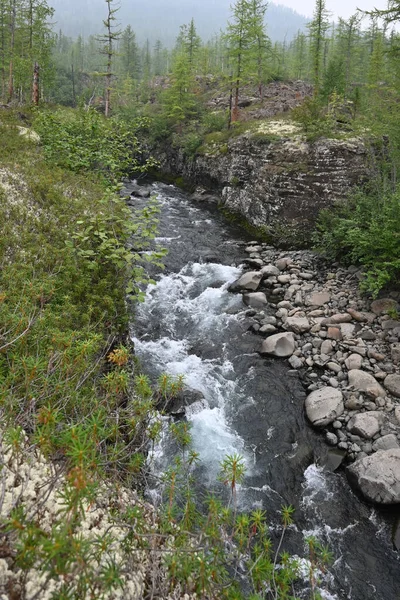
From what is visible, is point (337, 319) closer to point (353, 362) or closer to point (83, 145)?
point (353, 362)

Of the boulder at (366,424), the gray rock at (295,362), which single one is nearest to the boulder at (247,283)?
the gray rock at (295,362)

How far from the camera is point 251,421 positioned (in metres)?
8.65

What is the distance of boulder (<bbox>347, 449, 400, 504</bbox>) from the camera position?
6.64 metres

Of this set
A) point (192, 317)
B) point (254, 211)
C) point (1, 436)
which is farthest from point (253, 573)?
point (254, 211)

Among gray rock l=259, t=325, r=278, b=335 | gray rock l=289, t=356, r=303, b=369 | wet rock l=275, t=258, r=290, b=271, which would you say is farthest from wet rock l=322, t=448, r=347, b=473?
wet rock l=275, t=258, r=290, b=271

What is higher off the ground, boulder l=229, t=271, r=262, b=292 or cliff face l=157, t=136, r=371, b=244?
cliff face l=157, t=136, r=371, b=244

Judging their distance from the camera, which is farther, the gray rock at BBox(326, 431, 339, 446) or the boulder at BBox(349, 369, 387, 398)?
the boulder at BBox(349, 369, 387, 398)

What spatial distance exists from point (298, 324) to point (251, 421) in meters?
4.25

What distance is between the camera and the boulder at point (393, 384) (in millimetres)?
8875

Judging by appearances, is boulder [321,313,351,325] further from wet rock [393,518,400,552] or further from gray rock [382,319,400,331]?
wet rock [393,518,400,552]

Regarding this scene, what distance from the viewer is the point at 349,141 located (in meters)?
17.3

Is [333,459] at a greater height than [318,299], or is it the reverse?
[318,299]

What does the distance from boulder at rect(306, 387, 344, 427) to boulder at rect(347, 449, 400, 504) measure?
1.26 metres

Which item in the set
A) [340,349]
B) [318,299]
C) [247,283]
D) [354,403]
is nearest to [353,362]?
[340,349]
